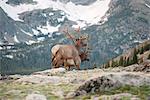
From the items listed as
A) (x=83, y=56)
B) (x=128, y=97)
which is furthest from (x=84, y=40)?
(x=128, y=97)

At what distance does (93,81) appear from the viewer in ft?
87.3

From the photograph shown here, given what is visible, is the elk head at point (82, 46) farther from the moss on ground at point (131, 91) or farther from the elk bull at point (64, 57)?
the moss on ground at point (131, 91)

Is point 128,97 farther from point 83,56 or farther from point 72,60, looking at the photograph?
point 83,56

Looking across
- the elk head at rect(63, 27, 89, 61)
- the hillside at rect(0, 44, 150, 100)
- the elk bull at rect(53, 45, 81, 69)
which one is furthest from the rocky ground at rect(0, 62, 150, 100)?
the elk head at rect(63, 27, 89, 61)

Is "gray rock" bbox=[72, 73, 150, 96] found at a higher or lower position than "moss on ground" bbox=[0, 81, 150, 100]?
higher

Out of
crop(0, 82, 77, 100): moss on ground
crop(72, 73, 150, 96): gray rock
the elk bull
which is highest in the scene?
the elk bull

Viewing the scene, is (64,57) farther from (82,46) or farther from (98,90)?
(98,90)

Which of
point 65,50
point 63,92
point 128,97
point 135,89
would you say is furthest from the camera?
point 65,50

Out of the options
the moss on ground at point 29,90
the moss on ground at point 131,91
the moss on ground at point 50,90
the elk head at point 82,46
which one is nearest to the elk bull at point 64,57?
the elk head at point 82,46

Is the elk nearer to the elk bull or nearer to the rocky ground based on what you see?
the elk bull

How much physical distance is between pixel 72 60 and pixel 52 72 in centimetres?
1228

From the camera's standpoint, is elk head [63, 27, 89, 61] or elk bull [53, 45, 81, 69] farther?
elk head [63, 27, 89, 61]

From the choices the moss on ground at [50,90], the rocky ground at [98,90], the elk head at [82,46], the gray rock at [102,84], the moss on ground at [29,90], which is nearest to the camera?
the rocky ground at [98,90]

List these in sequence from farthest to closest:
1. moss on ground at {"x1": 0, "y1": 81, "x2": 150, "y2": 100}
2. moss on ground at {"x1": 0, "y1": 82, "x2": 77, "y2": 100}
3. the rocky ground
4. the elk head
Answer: the elk head → moss on ground at {"x1": 0, "y1": 82, "x2": 77, "y2": 100} → moss on ground at {"x1": 0, "y1": 81, "x2": 150, "y2": 100} → the rocky ground
